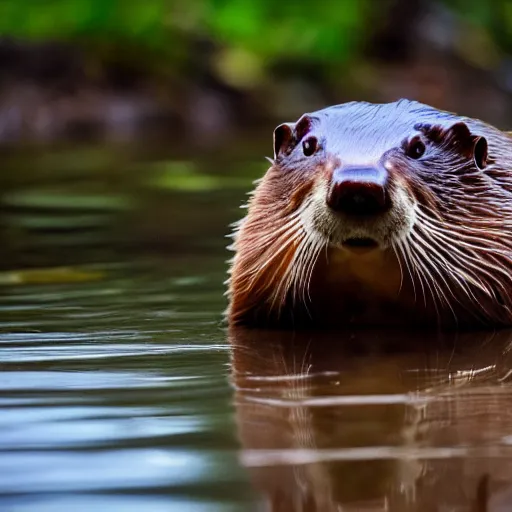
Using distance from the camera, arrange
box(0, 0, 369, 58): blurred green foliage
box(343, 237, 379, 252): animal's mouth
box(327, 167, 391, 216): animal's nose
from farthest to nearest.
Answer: box(0, 0, 369, 58): blurred green foliage → box(343, 237, 379, 252): animal's mouth → box(327, 167, 391, 216): animal's nose

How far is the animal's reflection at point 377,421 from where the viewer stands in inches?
93.5

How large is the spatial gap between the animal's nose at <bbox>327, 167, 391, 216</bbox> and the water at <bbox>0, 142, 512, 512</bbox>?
1.47 ft

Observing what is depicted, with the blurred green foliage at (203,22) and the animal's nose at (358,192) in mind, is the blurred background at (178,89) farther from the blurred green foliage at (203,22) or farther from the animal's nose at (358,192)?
the animal's nose at (358,192)

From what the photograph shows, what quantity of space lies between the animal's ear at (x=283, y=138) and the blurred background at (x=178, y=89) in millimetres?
2047

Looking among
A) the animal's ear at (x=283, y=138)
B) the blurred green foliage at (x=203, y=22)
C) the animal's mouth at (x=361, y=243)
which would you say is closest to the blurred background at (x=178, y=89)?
the blurred green foliage at (x=203, y=22)

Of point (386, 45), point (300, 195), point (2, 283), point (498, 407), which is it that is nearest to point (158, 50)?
point (386, 45)

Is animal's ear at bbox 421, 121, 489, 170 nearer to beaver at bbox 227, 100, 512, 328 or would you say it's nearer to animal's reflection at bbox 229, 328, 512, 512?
beaver at bbox 227, 100, 512, 328

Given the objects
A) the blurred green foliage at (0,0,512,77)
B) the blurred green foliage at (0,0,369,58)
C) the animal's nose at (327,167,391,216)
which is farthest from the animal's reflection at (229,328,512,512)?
the blurred green foliage at (0,0,369,58)

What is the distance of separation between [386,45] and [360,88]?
11.7 feet

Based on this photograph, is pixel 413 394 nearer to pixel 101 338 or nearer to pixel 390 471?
pixel 390 471

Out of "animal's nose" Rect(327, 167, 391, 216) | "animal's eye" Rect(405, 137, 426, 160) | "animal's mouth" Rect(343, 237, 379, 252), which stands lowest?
"animal's mouth" Rect(343, 237, 379, 252)

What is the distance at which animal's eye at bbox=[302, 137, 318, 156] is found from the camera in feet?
14.3

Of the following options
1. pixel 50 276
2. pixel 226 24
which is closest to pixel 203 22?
pixel 226 24

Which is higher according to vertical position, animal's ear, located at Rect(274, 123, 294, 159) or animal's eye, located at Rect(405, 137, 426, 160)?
animal's ear, located at Rect(274, 123, 294, 159)
